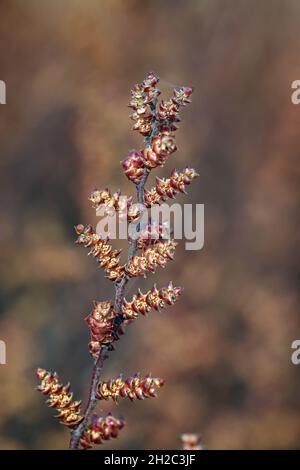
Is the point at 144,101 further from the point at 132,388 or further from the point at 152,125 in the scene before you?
the point at 132,388

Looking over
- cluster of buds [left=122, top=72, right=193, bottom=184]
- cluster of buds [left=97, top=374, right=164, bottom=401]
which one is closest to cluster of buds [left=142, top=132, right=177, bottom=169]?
cluster of buds [left=122, top=72, right=193, bottom=184]

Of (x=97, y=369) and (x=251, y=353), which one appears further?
(x=251, y=353)

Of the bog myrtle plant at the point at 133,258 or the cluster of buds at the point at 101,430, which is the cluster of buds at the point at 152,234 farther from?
the cluster of buds at the point at 101,430

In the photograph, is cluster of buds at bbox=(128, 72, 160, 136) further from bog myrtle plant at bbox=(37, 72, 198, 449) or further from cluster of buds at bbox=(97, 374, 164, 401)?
cluster of buds at bbox=(97, 374, 164, 401)

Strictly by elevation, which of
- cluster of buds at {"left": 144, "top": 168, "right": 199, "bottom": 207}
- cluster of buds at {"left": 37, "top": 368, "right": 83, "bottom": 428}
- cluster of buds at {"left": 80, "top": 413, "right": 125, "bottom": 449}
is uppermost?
cluster of buds at {"left": 144, "top": 168, "right": 199, "bottom": 207}

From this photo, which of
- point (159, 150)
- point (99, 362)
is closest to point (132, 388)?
point (99, 362)

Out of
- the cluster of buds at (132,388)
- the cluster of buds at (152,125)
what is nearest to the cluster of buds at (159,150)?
the cluster of buds at (152,125)
